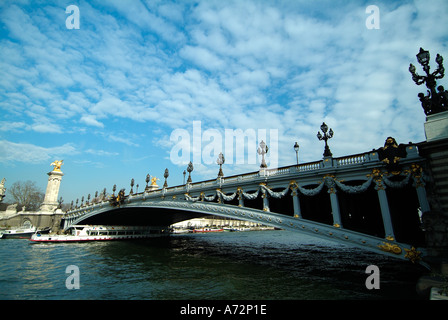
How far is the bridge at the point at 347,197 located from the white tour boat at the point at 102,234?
96.7ft

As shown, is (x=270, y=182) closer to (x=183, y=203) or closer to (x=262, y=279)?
(x=262, y=279)

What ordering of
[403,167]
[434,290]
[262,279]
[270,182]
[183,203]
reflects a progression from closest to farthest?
[434,290]
[403,167]
[262,279]
[270,182]
[183,203]

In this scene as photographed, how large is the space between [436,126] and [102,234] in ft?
185

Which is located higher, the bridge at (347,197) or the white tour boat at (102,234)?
the bridge at (347,197)

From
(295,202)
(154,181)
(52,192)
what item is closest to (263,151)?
(295,202)

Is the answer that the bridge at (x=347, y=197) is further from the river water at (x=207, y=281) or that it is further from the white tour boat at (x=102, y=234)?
the white tour boat at (x=102, y=234)

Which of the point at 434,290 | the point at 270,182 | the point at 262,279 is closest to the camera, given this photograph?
the point at 434,290

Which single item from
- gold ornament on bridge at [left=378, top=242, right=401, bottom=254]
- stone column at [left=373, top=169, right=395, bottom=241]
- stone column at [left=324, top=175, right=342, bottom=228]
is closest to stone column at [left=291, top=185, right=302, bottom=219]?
stone column at [left=324, top=175, right=342, bottom=228]

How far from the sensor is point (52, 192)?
81438mm

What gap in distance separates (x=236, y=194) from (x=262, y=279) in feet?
28.8

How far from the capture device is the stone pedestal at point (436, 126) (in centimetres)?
1200

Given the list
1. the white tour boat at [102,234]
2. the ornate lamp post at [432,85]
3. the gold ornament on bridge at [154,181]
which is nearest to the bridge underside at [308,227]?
the ornate lamp post at [432,85]
